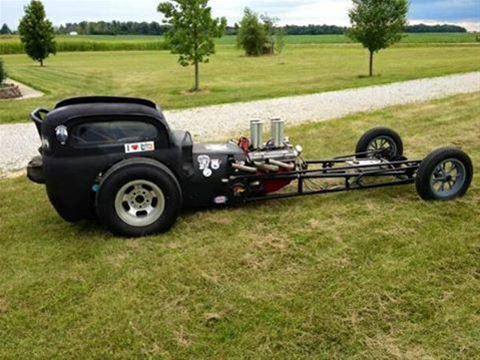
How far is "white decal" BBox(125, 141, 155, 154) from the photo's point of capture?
4.45m

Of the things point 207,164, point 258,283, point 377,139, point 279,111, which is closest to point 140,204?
point 207,164

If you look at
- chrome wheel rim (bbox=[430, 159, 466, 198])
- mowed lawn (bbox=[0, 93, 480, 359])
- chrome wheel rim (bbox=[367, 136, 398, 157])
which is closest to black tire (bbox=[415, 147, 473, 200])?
chrome wheel rim (bbox=[430, 159, 466, 198])

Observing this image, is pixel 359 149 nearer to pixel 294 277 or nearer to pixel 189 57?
pixel 294 277

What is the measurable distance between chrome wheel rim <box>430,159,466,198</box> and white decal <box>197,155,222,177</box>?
2244 millimetres

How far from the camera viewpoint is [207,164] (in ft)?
15.6

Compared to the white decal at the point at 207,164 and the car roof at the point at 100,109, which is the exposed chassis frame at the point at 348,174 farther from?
the car roof at the point at 100,109

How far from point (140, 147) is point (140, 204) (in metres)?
0.53

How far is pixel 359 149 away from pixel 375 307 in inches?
129

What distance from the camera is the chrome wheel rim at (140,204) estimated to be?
438cm

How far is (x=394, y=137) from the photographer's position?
6352mm

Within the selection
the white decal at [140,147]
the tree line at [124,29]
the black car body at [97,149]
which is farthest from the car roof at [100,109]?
the tree line at [124,29]

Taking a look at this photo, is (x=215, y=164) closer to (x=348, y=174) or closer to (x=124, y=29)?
(x=348, y=174)

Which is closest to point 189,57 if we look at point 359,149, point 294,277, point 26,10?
point 359,149

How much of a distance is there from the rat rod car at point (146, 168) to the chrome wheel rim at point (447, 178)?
0.03 feet
